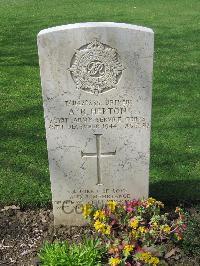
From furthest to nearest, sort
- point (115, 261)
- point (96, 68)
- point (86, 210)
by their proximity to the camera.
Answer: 1. point (86, 210)
2. point (96, 68)
3. point (115, 261)

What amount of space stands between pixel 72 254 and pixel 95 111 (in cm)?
123

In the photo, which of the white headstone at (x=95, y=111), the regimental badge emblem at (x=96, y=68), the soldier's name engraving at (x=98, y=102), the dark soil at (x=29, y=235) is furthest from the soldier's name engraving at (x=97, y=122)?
the dark soil at (x=29, y=235)

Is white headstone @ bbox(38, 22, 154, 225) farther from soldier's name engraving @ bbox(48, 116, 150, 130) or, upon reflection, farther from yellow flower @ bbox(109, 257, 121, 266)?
yellow flower @ bbox(109, 257, 121, 266)

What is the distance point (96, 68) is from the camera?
372 centimetres

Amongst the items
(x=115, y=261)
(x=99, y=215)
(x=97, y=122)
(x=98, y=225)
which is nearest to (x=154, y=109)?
(x=97, y=122)

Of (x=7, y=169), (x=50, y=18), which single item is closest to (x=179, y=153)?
(x=7, y=169)

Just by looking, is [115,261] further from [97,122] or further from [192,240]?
[97,122]

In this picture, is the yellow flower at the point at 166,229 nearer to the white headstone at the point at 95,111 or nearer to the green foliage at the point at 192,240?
the green foliage at the point at 192,240

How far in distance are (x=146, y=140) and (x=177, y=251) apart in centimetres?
102

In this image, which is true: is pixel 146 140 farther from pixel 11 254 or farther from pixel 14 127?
pixel 14 127

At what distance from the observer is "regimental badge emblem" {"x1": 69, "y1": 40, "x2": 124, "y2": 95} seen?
143 inches

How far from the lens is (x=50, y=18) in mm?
14586

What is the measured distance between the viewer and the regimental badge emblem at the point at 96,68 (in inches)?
143

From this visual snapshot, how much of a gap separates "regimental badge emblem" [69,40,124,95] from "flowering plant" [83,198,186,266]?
1092 mm
